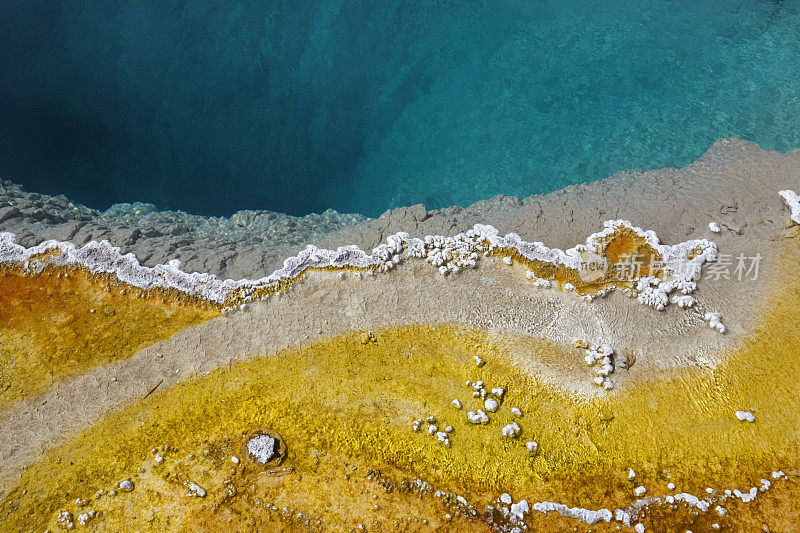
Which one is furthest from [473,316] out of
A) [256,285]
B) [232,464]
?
[232,464]

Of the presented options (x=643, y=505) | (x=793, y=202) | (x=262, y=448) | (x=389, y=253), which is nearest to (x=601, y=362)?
(x=643, y=505)

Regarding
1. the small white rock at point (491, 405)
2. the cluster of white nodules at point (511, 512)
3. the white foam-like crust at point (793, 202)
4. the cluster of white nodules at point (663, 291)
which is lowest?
the cluster of white nodules at point (511, 512)

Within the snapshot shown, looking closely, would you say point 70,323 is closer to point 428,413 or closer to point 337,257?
point 337,257

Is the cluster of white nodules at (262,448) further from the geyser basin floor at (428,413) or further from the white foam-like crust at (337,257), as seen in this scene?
the white foam-like crust at (337,257)

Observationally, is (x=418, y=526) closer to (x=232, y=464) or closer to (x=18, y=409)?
(x=232, y=464)

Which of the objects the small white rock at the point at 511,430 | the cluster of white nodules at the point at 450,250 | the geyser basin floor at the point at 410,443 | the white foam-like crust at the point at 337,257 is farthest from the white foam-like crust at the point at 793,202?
the small white rock at the point at 511,430

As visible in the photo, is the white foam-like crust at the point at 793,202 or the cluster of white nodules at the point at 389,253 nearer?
the cluster of white nodules at the point at 389,253
